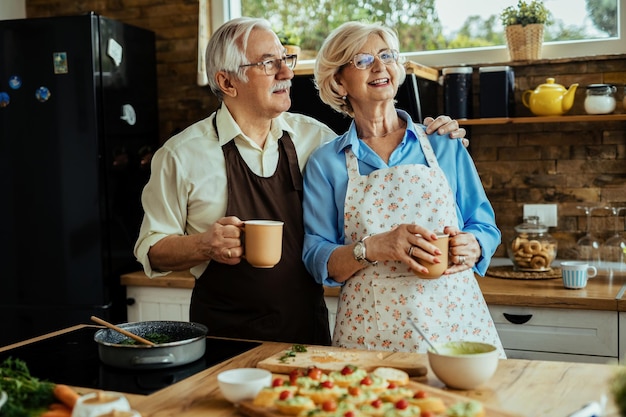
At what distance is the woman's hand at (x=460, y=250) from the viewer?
→ 6.71ft

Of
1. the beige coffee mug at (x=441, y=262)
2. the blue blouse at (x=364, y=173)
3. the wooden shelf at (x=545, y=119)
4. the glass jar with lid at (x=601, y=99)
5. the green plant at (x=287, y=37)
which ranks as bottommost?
the beige coffee mug at (x=441, y=262)

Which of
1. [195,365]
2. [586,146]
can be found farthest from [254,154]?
[586,146]

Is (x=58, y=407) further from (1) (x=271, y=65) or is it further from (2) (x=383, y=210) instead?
(1) (x=271, y=65)

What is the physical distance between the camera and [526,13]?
3.48 m

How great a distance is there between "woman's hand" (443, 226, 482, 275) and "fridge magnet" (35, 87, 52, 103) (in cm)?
233

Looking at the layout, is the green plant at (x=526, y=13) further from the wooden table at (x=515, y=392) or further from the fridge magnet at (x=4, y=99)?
the fridge magnet at (x=4, y=99)

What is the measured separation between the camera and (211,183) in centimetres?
231

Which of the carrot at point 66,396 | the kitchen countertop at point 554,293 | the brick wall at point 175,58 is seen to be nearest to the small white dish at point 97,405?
the carrot at point 66,396

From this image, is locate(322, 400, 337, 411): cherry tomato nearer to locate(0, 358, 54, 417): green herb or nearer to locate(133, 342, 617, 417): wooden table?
locate(133, 342, 617, 417): wooden table

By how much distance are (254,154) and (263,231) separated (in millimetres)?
550

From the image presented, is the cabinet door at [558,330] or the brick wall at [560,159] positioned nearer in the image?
the cabinet door at [558,330]

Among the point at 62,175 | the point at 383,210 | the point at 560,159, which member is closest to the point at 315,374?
the point at 383,210

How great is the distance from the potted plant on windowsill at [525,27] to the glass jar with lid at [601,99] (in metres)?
0.36

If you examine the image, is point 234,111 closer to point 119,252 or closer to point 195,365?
point 195,365
